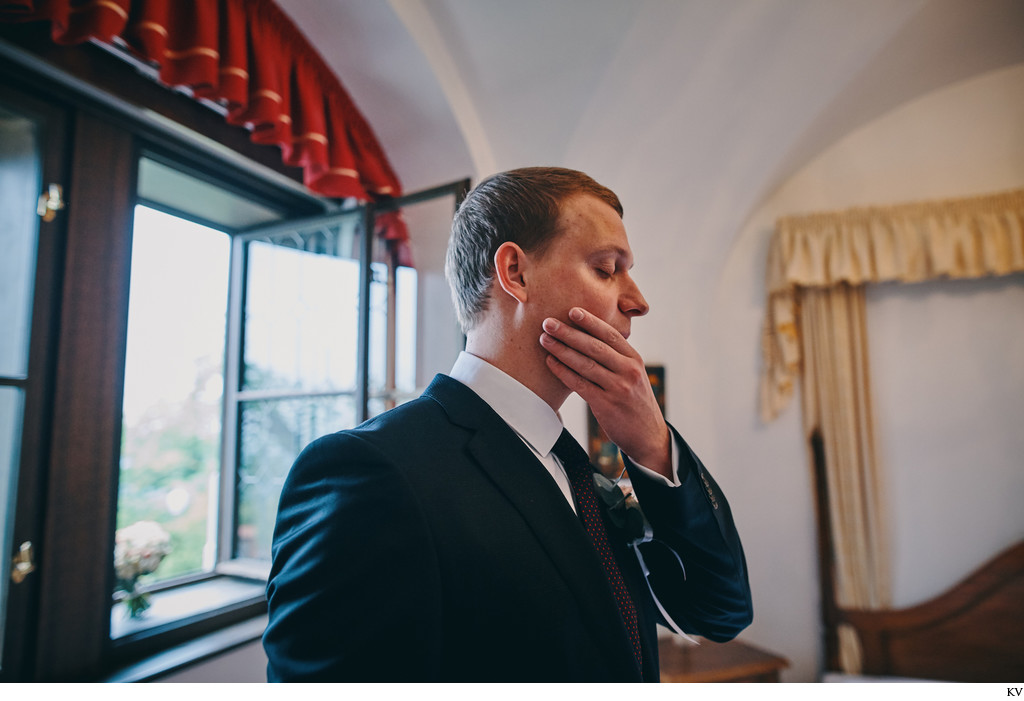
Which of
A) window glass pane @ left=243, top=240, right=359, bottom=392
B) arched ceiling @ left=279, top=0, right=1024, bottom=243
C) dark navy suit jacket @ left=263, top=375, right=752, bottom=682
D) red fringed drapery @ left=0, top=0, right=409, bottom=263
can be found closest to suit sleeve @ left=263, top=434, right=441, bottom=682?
dark navy suit jacket @ left=263, top=375, right=752, bottom=682

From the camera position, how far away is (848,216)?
281 centimetres

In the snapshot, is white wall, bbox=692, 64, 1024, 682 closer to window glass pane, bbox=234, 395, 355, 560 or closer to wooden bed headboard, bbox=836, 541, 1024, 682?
wooden bed headboard, bbox=836, 541, 1024, 682

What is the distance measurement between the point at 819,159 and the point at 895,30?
0.80 m

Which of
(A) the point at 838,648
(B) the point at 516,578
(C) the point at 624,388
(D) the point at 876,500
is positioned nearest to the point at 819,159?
(D) the point at 876,500

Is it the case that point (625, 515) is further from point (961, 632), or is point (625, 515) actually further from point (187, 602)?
point (961, 632)

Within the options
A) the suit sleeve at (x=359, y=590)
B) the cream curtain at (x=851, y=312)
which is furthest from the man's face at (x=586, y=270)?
the cream curtain at (x=851, y=312)

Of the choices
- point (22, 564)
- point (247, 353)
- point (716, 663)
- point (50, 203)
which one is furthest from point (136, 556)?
point (716, 663)

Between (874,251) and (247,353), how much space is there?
2944 millimetres

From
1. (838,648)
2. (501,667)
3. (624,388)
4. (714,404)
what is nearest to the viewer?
(501,667)

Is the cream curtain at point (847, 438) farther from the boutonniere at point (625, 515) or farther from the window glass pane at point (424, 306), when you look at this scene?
the boutonniere at point (625, 515)

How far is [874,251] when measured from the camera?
2744 millimetres

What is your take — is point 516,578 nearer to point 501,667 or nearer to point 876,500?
point 501,667

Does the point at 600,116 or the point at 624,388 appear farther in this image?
the point at 600,116

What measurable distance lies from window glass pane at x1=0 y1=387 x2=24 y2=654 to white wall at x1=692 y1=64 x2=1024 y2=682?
2315 mm
